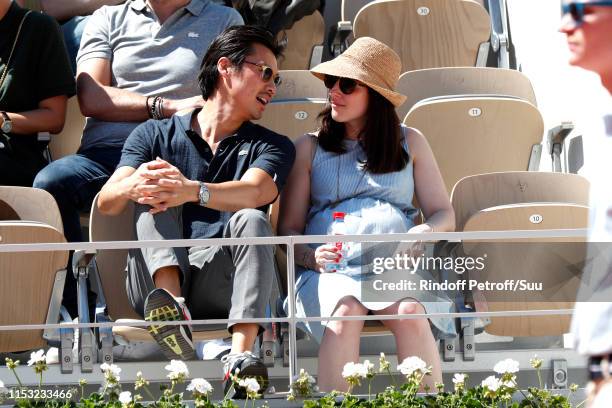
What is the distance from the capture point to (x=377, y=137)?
3.68 m

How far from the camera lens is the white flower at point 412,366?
289 centimetres

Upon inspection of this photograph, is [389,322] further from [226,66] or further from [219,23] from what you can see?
[219,23]

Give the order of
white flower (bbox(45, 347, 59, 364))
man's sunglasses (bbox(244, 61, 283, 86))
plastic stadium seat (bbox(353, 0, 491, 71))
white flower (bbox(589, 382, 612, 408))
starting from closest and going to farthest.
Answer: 1. white flower (bbox(589, 382, 612, 408))
2. white flower (bbox(45, 347, 59, 364))
3. man's sunglasses (bbox(244, 61, 283, 86))
4. plastic stadium seat (bbox(353, 0, 491, 71))

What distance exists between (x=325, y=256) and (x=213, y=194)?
1.36 feet

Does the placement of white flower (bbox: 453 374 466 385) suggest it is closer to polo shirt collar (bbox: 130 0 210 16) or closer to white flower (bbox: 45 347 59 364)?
white flower (bbox: 45 347 59 364)

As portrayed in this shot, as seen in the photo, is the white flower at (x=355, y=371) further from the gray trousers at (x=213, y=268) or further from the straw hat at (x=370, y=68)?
the straw hat at (x=370, y=68)

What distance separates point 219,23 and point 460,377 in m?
2.05

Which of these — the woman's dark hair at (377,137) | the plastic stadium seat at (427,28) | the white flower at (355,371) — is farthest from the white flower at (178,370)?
the plastic stadium seat at (427,28)

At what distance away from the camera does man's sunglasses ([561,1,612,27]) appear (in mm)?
1557

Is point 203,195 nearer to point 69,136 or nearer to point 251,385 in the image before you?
point 251,385

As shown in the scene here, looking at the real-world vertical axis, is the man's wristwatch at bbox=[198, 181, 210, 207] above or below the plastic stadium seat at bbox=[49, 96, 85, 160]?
below

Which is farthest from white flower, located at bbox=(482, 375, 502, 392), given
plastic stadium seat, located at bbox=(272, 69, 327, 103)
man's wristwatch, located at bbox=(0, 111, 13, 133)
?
man's wristwatch, located at bbox=(0, 111, 13, 133)

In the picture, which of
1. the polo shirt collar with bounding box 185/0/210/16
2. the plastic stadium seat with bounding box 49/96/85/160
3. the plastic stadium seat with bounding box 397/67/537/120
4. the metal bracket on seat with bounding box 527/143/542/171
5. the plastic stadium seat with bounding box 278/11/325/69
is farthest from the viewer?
the plastic stadium seat with bounding box 278/11/325/69

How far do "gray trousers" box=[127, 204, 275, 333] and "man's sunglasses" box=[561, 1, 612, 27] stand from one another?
1713 mm
